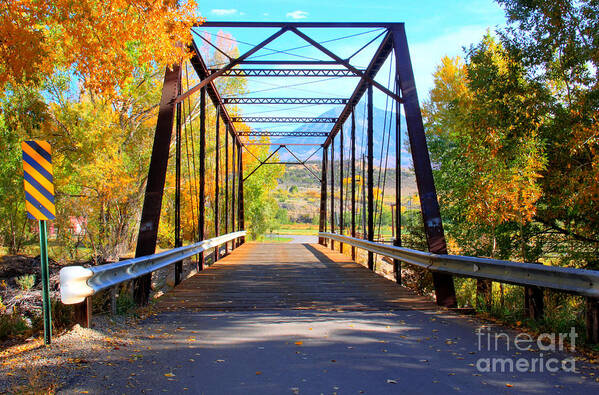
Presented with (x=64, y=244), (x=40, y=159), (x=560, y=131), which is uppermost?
(x=560, y=131)

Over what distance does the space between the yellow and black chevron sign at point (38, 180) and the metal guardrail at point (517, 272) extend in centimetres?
475

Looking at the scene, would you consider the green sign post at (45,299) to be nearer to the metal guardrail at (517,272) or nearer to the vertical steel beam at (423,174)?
the metal guardrail at (517,272)

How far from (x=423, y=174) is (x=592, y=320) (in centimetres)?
405

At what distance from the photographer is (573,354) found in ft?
13.7

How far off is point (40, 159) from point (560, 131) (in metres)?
11.1

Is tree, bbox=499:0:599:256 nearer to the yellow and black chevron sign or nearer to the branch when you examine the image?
the branch

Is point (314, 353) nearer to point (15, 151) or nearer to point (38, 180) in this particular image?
point (38, 180)

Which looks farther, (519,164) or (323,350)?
(519,164)

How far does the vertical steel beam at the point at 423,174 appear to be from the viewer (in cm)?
703

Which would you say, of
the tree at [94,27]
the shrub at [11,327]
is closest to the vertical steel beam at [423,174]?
the tree at [94,27]

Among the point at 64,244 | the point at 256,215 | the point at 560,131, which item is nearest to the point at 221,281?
the point at 560,131

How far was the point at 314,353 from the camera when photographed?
4352 millimetres

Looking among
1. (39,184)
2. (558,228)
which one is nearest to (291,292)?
(39,184)

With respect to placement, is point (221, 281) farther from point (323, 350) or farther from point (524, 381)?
point (524, 381)
